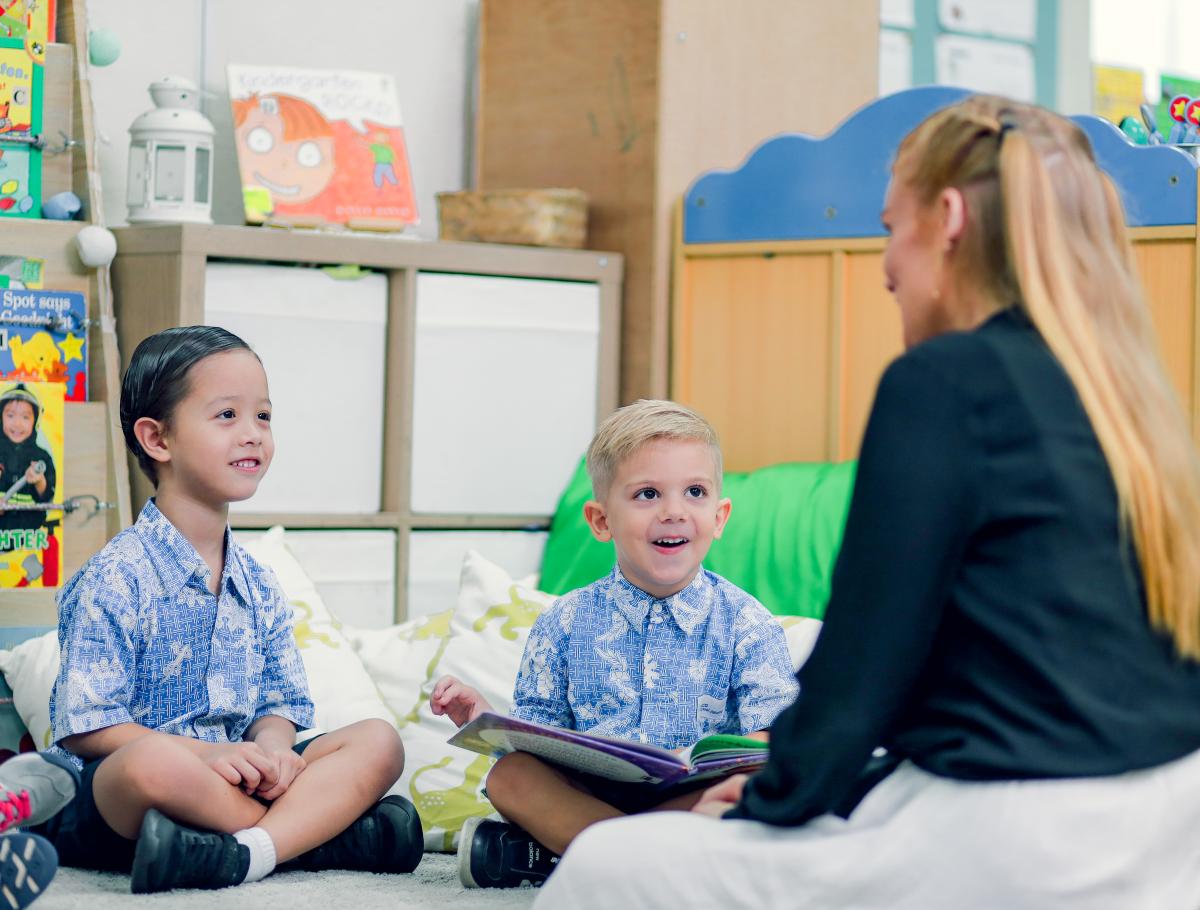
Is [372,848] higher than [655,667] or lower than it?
lower

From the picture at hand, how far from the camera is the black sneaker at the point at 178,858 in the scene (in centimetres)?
133

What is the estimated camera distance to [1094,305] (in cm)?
97

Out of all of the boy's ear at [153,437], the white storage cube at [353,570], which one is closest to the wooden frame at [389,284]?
the white storage cube at [353,570]

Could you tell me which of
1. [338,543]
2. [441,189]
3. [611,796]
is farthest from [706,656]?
[441,189]

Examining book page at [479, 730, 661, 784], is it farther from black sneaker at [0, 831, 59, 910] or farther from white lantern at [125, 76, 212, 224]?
white lantern at [125, 76, 212, 224]

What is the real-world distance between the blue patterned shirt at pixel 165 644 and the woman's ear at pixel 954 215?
85 cm

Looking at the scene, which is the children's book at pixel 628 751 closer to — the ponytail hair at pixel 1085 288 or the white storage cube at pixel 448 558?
the ponytail hair at pixel 1085 288

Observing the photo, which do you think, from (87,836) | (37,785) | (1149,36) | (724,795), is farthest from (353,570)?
(1149,36)

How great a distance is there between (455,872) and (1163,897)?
0.77m

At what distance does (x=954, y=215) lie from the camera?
3.20 ft

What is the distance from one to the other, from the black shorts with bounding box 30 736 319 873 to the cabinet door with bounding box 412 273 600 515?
0.92 meters

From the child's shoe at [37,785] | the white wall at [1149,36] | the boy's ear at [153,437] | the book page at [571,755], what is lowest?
the child's shoe at [37,785]

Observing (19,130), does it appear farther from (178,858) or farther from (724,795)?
(724,795)

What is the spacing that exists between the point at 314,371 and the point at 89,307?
0.31 metres
